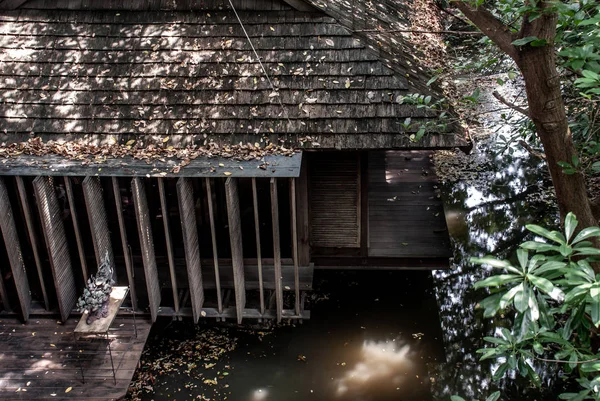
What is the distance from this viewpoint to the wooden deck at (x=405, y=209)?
9.15 meters

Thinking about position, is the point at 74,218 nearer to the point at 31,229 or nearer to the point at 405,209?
the point at 31,229

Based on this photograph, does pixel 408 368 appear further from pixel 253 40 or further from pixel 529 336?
pixel 253 40

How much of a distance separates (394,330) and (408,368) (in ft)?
2.71

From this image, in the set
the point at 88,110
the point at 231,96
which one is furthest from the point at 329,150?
the point at 88,110

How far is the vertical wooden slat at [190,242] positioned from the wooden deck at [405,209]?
9.19ft

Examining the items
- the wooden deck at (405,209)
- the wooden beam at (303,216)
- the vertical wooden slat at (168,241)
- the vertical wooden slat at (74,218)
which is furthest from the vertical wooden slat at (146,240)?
the wooden deck at (405,209)

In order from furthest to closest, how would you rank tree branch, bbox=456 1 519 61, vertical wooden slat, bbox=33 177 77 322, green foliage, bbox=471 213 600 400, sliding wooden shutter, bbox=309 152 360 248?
sliding wooden shutter, bbox=309 152 360 248
vertical wooden slat, bbox=33 177 77 322
tree branch, bbox=456 1 519 61
green foliage, bbox=471 213 600 400

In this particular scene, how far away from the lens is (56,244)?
7914mm

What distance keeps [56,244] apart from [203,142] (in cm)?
245

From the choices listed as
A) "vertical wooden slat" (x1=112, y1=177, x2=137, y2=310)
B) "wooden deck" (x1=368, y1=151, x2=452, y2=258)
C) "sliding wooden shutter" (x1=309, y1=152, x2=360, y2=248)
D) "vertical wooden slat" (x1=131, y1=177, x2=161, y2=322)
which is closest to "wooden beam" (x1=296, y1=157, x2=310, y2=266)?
"sliding wooden shutter" (x1=309, y1=152, x2=360, y2=248)

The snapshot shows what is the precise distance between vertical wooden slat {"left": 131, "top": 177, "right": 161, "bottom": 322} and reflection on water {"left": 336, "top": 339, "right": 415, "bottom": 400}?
110 inches

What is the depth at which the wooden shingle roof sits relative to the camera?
8125 mm

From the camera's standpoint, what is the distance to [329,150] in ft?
A: 26.5

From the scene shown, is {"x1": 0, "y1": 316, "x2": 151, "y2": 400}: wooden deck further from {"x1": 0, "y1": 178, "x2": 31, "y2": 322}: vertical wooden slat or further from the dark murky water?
the dark murky water
